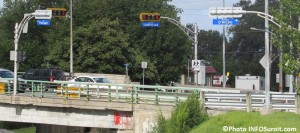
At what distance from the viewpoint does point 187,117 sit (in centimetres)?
2258

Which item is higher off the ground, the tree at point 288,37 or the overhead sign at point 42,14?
the overhead sign at point 42,14

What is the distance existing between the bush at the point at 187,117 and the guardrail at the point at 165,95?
169cm

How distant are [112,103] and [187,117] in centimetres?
879

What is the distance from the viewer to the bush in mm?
22406

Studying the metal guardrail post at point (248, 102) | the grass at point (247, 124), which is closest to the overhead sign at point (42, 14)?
the metal guardrail post at point (248, 102)

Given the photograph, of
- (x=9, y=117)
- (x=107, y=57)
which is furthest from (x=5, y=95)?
(x=107, y=57)

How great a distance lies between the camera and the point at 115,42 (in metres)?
61.3

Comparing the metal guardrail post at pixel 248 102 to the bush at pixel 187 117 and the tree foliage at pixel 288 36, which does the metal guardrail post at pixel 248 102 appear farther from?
the bush at pixel 187 117

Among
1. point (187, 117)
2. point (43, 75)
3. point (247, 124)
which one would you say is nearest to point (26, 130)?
point (43, 75)

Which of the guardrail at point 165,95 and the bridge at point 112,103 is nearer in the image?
the guardrail at point 165,95

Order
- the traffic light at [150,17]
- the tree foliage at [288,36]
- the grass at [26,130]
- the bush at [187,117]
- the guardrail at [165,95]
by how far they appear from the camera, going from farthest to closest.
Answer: the grass at [26,130] < the traffic light at [150,17] < the guardrail at [165,95] < the tree foliage at [288,36] < the bush at [187,117]

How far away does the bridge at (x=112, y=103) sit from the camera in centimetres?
2648

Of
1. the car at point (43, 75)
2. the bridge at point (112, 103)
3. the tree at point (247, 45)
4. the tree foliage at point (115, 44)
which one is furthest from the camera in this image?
the tree at point (247, 45)

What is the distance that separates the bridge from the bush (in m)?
1.96
